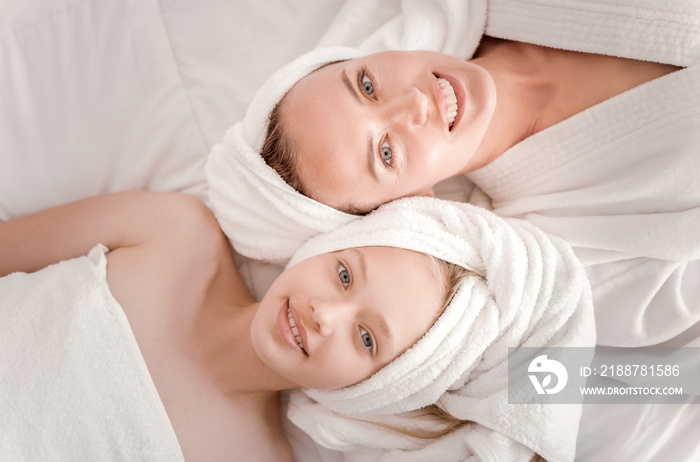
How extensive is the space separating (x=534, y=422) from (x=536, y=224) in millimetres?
508

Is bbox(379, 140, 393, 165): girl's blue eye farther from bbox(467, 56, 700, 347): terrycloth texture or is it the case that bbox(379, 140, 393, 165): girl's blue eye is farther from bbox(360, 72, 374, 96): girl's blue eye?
bbox(467, 56, 700, 347): terrycloth texture

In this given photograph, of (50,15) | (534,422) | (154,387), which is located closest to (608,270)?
(534,422)

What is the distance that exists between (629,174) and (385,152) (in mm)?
613

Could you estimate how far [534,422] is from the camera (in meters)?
1.18

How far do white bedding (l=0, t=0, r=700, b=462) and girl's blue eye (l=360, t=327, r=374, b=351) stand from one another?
455mm

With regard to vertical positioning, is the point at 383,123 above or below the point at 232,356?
above

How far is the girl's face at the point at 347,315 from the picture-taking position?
117cm

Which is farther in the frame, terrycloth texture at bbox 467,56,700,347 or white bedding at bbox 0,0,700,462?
white bedding at bbox 0,0,700,462

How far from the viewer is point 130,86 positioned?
5.20 feet

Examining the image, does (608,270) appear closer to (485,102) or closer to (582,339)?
(582,339)

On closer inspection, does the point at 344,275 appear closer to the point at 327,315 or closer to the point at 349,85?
the point at 327,315

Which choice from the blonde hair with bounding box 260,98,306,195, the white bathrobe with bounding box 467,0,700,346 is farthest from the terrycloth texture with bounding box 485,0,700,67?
the blonde hair with bounding box 260,98,306,195

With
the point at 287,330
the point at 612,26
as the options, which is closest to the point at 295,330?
the point at 287,330

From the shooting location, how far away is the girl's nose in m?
1.24
